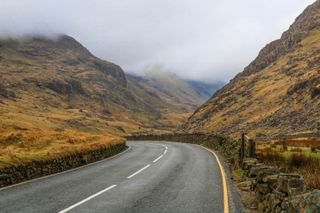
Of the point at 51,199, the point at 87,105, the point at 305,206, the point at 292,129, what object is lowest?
the point at 51,199

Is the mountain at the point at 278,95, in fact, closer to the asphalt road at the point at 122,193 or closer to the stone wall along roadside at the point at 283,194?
the asphalt road at the point at 122,193

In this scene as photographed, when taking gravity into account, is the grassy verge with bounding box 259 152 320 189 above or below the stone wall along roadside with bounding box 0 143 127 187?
above

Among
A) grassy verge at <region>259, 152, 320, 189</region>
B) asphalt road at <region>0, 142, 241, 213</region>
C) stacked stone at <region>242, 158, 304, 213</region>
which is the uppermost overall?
grassy verge at <region>259, 152, 320, 189</region>

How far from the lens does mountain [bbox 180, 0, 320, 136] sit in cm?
7569

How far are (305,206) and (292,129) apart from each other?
6602cm

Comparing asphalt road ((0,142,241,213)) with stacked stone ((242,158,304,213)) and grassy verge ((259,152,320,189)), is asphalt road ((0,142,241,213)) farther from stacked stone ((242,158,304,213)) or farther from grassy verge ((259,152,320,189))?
grassy verge ((259,152,320,189))

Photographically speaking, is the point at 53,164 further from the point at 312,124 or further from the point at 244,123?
the point at 244,123

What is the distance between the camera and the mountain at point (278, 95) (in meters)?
75.7

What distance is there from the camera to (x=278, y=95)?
95125mm

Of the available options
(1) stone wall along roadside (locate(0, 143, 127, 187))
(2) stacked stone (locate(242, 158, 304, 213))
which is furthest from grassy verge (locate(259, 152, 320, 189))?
(1) stone wall along roadside (locate(0, 143, 127, 187))

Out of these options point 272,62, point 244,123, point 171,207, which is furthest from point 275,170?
point 272,62

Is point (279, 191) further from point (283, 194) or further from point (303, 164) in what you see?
point (303, 164)

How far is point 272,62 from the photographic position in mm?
133750

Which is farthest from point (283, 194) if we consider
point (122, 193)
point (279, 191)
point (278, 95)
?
point (278, 95)
